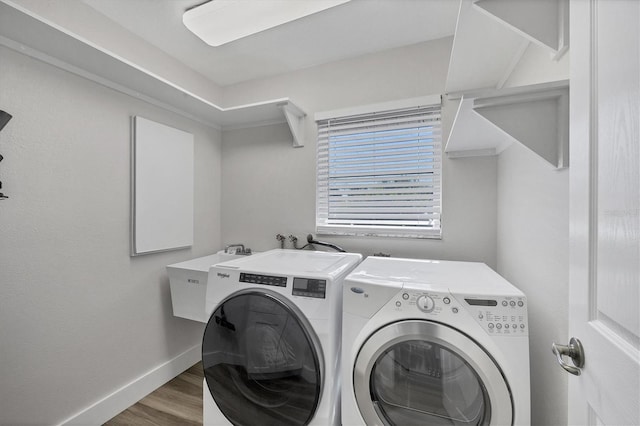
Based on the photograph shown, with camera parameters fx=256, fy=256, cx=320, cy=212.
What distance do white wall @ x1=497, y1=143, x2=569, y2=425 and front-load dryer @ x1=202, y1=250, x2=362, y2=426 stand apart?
0.83 meters

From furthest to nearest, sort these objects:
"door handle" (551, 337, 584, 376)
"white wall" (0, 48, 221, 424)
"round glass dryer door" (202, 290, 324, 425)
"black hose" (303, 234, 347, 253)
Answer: "black hose" (303, 234, 347, 253) → "white wall" (0, 48, 221, 424) → "round glass dryer door" (202, 290, 324, 425) → "door handle" (551, 337, 584, 376)

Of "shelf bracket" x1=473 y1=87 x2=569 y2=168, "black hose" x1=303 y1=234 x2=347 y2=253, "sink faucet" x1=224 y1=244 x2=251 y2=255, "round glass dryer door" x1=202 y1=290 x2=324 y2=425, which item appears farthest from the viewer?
"sink faucet" x1=224 y1=244 x2=251 y2=255

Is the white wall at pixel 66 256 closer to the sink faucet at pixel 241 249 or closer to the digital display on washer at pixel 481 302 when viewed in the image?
the sink faucet at pixel 241 249

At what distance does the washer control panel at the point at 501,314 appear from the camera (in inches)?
35.9

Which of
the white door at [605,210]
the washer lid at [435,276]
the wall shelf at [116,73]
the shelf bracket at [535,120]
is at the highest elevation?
the wall shelf at [116,73]

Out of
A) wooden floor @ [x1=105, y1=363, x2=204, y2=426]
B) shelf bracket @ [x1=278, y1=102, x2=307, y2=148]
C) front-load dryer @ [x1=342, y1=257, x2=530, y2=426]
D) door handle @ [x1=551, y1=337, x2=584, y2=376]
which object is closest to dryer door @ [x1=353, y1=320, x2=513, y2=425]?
front-load dryer @ [x1=342, y1=257, x2=530, y2=426]

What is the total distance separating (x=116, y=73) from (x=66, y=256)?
1098mm

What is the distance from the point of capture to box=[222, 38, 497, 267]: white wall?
1738 mm

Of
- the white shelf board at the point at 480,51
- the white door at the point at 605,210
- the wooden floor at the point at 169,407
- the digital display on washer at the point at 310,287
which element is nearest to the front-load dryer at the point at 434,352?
the digital display on washer at the point at 310,287

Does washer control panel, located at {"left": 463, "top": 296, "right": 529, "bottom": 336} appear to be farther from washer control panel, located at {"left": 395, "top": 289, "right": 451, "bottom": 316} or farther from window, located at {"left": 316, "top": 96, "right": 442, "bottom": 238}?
window, located at {"left": 316, "top": 96, "right": 442, "bottom": 238}

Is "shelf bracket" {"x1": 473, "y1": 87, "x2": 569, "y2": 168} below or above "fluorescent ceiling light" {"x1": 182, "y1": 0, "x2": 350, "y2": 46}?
below

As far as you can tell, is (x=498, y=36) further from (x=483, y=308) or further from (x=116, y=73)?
(x=116, y=73)

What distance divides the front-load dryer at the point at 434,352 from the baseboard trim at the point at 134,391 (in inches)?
60.5

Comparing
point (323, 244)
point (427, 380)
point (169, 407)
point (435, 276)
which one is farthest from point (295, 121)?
point (169, 407)
